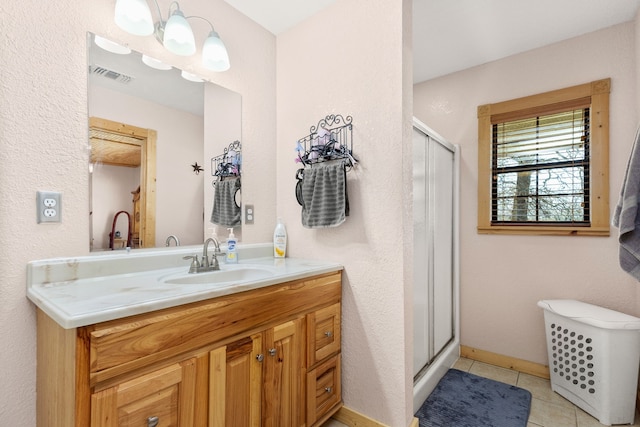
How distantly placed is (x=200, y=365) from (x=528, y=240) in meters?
2.34

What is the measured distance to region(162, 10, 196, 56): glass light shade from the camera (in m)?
1.40

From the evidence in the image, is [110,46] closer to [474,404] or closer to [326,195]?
[326,195]

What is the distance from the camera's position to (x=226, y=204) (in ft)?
5.91

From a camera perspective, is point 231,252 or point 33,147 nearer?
point 33,147

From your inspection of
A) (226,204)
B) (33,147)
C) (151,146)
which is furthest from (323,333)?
(33,147)

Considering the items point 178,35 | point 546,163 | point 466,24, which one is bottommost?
point 546,163

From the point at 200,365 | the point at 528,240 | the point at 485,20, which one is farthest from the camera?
the point at 528,240

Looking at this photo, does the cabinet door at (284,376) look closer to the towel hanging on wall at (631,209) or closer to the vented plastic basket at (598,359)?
the towel hanging on wall at (631,209)

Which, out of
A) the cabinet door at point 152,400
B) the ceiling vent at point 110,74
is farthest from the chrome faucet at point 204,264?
the ceiling vent at point 110,74

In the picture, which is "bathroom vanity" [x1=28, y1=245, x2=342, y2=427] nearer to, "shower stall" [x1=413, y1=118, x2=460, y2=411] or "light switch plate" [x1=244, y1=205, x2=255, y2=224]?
"light switch plate" [x1=244, y1=205, x2=255, y2=224]

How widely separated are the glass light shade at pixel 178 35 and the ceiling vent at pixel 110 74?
25 centimetres

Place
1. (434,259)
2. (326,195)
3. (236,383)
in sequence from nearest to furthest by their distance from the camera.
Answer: (236,383), (326,195), (434,259)

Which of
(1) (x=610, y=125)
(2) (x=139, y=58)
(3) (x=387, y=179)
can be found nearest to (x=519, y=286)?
(1) (x=610, y=125)

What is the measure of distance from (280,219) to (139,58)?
114 centimetres
